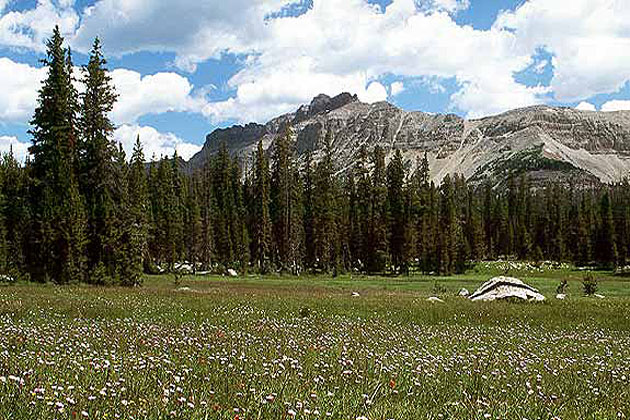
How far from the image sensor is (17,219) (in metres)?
52.0

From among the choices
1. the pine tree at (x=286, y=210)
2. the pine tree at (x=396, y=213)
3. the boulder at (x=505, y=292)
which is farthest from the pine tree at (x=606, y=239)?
the boulder at (x=505, y=292)

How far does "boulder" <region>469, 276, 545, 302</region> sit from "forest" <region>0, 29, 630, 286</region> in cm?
2705

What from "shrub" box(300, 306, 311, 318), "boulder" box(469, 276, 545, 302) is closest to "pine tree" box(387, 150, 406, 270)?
"boulder" box(469, 276, 545, 302)

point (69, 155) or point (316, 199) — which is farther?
point (316, 199)

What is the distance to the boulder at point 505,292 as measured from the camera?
116ft

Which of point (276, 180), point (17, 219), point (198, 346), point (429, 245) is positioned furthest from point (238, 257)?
point (198, 346)

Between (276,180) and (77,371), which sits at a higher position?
(276,180)

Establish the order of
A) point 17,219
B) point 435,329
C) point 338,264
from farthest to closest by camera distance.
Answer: point 338,264 → point 17,219 → point 435,329

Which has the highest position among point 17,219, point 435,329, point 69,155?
point 69,155

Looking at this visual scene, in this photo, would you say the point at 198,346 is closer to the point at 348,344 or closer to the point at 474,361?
the point at 348,344

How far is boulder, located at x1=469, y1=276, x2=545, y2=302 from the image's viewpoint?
116 ft

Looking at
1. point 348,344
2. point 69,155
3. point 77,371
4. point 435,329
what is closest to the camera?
point 77,371

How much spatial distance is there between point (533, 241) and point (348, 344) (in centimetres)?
14347

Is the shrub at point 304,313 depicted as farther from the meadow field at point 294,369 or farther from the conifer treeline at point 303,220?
the conifer treeline at point 303,220
